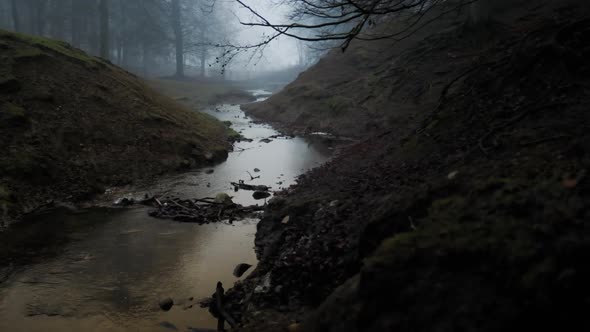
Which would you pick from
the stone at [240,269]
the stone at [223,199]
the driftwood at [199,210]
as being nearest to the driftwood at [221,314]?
the stone at [240,269]

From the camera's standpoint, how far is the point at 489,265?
225cm

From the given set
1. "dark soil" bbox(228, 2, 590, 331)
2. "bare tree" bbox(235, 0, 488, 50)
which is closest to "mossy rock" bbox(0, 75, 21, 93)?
"dark soil" bbox(228, 2, 590, 331)

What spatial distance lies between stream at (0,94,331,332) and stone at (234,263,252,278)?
9 centimetres

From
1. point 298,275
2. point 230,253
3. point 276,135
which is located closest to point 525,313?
point 298,275

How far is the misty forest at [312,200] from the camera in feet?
7.80

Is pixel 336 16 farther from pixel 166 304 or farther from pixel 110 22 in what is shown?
pixel 110 22

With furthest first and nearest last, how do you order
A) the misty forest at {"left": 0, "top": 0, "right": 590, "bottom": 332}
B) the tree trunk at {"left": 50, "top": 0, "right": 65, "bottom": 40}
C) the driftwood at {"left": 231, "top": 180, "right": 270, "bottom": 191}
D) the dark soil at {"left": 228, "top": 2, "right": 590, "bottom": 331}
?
the tree trunk at {"left": 50, "top": 0, "right": 65, "bottom": 40}
the driftwood at {"left": 231, "top": 180, "right": 270, "bottom": 191}
the misty forest at {"left": 0, "top": 0, "right": 590, "bottom": 332}
the dark soil at {"left": 228, "top": 2, "right": 590, "bottom": 331}

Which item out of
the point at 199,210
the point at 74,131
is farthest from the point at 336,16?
the point at 74,131

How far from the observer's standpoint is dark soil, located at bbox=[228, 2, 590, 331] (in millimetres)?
2113

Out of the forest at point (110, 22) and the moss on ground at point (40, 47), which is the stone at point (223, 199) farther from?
the forest at point (110, 22)

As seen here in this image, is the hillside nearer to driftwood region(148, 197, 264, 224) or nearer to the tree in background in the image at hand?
driftwood region(148, 197, 264, 224)

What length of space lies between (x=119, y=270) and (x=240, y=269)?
1838 mm

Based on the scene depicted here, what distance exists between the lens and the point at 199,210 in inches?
339

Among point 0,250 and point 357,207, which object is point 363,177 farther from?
point 0,250
